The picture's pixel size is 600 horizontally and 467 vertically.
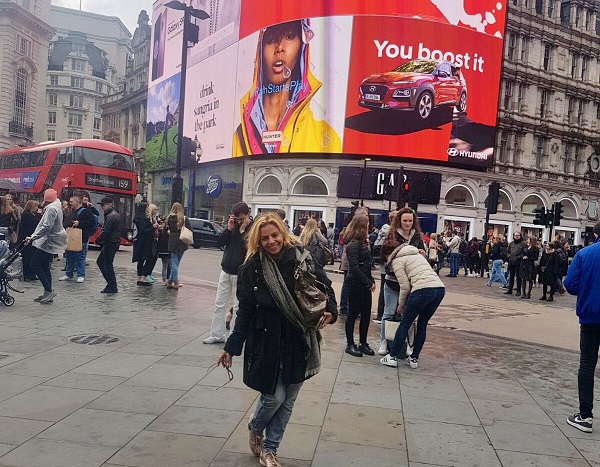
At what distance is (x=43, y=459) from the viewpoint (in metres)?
3.48

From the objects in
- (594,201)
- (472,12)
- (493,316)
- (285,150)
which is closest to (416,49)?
(472,12)

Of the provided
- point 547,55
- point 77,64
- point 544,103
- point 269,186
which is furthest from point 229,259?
point 77,64

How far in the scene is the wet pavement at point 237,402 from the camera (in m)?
3.81

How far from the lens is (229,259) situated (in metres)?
6.91

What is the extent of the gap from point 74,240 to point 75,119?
88.2 meters

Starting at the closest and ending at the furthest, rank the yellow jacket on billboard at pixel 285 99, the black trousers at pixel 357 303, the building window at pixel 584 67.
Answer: the black trousers at pixel 357 303 < the yellow jacket on billboard at pixel 285 99 < the building window at pixel 584 67

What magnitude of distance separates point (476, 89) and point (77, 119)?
73.8 metres

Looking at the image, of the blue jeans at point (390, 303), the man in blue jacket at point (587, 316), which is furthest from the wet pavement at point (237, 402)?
the blue jeans at point (390, 303)

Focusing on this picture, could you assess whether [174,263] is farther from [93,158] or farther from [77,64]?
[77,64]

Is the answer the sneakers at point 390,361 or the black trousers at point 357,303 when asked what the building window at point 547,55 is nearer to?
the black trousers at point 357,303

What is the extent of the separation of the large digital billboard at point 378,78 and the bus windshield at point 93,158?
49.7 feet

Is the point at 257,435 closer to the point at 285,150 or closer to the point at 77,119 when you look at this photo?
the point at 285,150

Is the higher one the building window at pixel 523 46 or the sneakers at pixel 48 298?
the building window at pixel 523 46

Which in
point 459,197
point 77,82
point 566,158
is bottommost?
point 459,197
